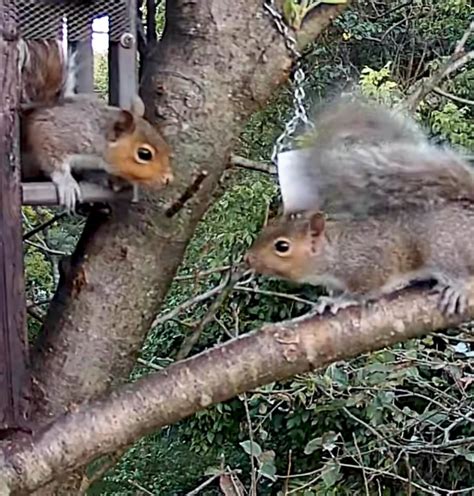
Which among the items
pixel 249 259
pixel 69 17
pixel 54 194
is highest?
pixel 69 17

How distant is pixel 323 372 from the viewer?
1.79 m

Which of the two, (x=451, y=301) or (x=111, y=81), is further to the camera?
(x=111, y=81)

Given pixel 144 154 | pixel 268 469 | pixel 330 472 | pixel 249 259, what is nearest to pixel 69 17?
pixel 144 154

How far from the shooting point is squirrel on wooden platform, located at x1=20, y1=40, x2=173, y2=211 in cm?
114

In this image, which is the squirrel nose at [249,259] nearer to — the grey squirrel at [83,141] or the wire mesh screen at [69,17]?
the grey squirrel at [83,141]

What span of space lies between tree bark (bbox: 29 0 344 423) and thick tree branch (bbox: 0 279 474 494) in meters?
0.14

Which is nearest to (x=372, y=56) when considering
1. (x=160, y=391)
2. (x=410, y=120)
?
(x=410, y=120)

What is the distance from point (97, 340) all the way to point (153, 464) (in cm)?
342

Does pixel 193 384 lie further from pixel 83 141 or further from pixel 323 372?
pixel 323 372

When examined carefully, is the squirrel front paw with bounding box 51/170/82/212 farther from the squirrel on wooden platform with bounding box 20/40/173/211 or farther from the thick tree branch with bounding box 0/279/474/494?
the thick tree branch with bounding box 0/279/474/494

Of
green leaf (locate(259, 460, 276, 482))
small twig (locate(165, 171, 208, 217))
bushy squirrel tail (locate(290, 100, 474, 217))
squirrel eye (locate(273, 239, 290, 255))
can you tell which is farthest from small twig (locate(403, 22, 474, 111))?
green leaf (locate(259, 460, 276, 482))

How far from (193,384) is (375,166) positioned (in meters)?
0.31

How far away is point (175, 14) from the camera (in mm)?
1091

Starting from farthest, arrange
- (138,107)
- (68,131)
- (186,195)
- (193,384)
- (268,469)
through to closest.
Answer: (268,469), (68,131), (138,107), (186,195), (193,384)
